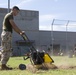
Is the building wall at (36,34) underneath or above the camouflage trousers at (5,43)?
underneath

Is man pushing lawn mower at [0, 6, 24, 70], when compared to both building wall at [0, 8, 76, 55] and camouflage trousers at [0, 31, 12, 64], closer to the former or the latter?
camouflage trousers at [0, 31, 12, 64]

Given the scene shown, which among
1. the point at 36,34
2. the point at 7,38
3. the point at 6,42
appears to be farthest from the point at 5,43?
the point at 36,34

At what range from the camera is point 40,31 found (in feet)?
157

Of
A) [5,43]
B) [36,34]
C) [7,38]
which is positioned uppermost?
[7,38]

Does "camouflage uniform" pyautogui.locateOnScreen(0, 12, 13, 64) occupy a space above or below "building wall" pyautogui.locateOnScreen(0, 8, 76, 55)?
above

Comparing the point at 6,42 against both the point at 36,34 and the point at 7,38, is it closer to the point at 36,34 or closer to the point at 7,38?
the point at 7,38

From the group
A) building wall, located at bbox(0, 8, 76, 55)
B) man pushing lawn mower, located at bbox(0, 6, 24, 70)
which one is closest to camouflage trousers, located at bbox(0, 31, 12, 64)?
man pushing lawn mower, located at bbox(0, 6, 24, 70)

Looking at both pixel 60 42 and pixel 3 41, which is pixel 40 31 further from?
pixel 3 41

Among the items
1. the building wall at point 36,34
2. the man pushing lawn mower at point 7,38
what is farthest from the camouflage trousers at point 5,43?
the building wall at point 36,34

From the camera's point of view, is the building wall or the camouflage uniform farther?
the building wall

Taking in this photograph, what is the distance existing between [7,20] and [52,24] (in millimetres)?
23536

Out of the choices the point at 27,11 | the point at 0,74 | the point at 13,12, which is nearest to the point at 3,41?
the point at 13,12

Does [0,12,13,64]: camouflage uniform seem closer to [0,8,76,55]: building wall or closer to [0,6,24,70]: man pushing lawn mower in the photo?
[0,6,24,70]: man pushing lawn mower

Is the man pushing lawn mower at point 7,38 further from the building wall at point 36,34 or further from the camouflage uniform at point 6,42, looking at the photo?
the building wall at point 36,34
